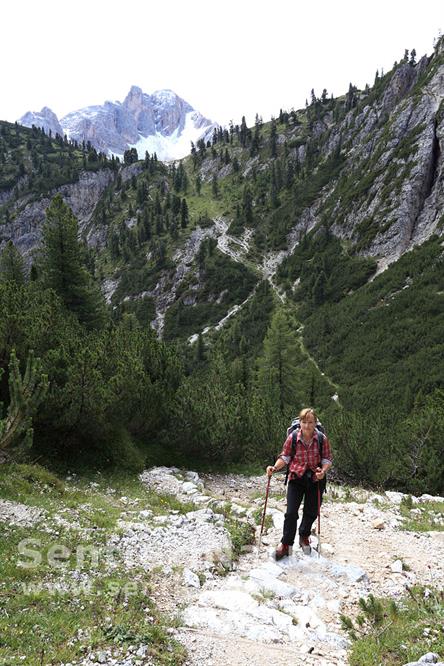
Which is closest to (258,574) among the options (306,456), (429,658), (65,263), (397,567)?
(306,456)

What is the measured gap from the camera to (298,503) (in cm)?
705

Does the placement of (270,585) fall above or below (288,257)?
below

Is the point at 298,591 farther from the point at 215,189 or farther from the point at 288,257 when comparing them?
the point at 215,189

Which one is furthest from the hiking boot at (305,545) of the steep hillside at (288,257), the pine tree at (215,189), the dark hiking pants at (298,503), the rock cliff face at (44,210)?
the rock cliff face at (44,210)

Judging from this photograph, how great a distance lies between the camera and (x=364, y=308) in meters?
62.7

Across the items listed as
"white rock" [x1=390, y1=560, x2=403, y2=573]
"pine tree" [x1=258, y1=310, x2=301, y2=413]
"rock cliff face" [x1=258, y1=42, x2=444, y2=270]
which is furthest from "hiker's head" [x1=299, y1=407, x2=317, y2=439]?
"rock cliff face" [x1=258, y1=42, x2=444, y2=270]

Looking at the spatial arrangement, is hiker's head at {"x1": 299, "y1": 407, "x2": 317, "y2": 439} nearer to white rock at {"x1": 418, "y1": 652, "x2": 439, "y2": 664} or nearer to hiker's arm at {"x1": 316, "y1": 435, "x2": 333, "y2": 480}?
hiker's arm at {"x1": 316, "y1": 435, "x2": 333, "y2": 480}

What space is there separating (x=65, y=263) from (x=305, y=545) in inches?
1055

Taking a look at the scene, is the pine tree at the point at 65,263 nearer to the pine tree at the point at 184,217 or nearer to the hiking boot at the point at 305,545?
the hiking boot at the point at 305,545

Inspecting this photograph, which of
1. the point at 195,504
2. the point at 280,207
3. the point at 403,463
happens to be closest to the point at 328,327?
the point at 403,463

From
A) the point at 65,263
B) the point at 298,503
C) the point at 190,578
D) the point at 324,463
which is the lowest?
the point at 190,578

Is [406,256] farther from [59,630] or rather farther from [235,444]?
[59,630]

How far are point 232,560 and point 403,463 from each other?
12.5m

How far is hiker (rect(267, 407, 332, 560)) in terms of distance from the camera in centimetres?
691
